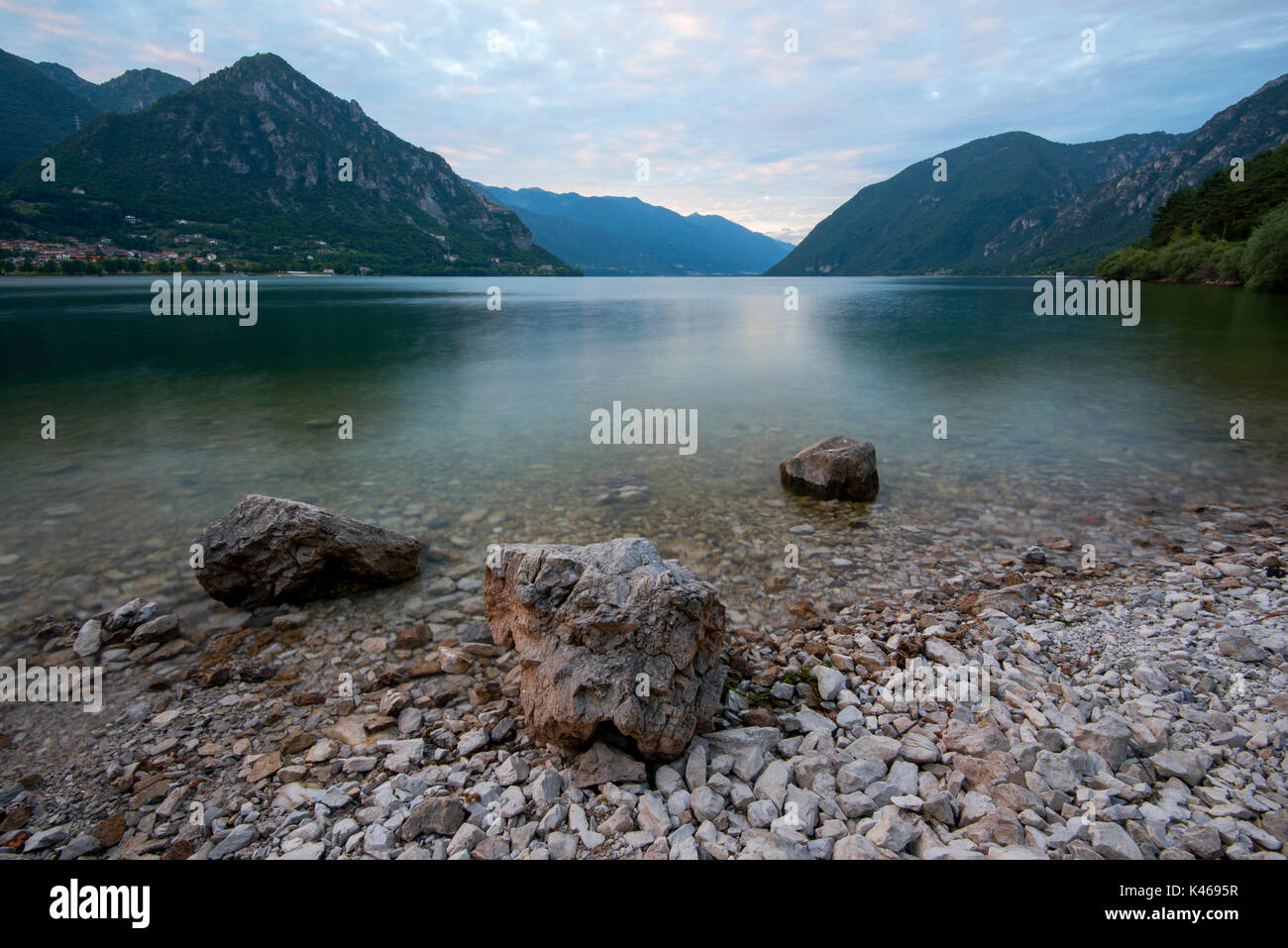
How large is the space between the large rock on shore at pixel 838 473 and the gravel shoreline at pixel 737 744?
174 inches

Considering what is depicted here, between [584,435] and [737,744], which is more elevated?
[584,435]

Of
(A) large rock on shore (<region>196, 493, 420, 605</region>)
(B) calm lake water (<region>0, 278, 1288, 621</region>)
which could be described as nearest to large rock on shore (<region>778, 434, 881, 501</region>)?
(B) calm lake water (<region>0, 278, 1288, 621</region>)

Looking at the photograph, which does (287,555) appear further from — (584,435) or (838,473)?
(584,435)

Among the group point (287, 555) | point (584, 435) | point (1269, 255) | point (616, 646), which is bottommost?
point (616, 646)

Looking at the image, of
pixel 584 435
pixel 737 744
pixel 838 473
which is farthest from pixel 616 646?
pixel 584 435

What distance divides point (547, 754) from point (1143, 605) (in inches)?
332

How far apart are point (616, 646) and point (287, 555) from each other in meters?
6.03

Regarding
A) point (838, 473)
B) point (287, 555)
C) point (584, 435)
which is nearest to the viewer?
point (287, 555)

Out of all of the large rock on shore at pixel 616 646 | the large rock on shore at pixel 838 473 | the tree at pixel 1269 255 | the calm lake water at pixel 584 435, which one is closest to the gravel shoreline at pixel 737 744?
the large rock on shore at pixel 616 646

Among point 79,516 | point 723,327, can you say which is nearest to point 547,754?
point 79,516

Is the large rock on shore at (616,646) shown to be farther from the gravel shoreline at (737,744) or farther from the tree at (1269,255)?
the tree at (1269,255)

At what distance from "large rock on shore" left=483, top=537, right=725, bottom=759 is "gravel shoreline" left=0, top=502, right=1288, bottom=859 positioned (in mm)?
348

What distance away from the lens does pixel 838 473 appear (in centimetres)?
1340

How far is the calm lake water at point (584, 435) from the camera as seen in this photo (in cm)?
1240
